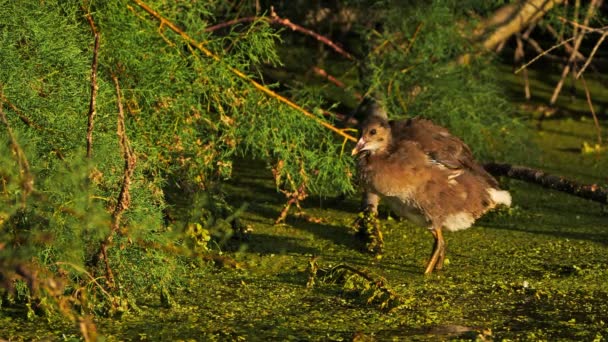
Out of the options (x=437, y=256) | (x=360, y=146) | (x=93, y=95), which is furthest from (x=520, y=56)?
(x=93, y=95)

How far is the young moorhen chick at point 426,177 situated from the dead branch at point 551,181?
2.19ft

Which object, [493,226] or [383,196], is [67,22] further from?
[493,226]

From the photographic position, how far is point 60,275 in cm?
481

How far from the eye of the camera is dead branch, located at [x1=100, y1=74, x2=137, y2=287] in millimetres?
4415

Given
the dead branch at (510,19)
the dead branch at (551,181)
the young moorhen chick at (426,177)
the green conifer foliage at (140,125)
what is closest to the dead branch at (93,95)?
the green conifer foliage at (140,125)

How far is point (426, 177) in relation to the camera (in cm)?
600

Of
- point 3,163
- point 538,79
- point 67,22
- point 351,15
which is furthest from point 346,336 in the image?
point 538,79

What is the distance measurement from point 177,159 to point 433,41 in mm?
2037

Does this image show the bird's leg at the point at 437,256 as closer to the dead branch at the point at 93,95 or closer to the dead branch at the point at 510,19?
the dead branch at the point at 93,95

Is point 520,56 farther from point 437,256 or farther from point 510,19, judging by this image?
point 437,256

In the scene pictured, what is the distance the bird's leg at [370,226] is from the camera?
614 cm

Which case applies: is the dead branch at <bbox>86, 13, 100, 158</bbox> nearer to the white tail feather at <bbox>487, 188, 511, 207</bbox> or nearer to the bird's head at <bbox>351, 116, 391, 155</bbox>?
the bird's head at <bbox>351, 116, 391, 155</bbox>

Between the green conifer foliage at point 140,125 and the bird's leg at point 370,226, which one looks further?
the bird's leg at point 370,226

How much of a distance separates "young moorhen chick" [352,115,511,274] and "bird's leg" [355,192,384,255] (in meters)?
0.18
